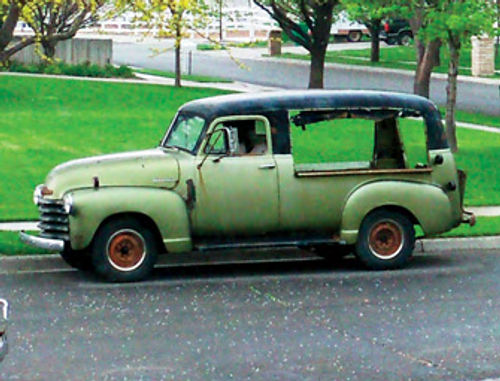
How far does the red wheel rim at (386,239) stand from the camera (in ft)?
46.9

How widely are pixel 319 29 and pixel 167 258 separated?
77.2 ft

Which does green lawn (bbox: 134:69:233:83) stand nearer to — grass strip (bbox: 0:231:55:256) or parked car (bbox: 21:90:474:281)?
grass strip (bbox: 0:231:55:256)

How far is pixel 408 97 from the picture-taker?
48.4 ft

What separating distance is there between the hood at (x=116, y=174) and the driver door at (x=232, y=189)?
12.8 inches

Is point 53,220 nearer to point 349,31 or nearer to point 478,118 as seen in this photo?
point 478,118

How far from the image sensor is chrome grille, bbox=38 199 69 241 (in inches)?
529

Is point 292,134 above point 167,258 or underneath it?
above

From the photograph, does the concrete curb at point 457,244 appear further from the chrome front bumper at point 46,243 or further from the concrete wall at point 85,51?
the concrete wall at point 85,51

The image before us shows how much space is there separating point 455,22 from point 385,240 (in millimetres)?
7853

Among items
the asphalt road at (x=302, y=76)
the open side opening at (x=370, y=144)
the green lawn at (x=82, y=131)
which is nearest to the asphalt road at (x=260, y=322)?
the open side opening at (x=370, y=144)

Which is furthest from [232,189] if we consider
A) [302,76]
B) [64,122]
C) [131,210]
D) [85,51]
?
[302,76]

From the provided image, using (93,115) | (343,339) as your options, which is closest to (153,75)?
(93,115)

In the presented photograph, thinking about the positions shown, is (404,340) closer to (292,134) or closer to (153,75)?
(292,134)

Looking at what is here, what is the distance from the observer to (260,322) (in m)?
11.5
